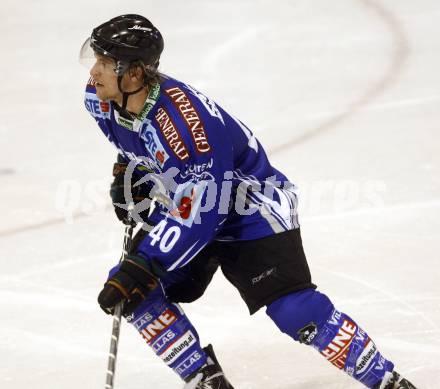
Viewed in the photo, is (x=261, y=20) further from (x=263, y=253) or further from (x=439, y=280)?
(x=263, y=253)

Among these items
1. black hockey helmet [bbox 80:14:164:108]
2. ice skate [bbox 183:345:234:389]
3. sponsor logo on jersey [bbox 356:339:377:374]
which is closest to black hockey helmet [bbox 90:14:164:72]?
black hockey helmet [bbox 80:14:164:108]

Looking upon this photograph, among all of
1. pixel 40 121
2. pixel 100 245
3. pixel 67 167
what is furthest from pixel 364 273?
A: pixel 40 121

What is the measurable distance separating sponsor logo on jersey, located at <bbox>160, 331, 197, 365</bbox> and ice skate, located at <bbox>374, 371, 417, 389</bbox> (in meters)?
0.60

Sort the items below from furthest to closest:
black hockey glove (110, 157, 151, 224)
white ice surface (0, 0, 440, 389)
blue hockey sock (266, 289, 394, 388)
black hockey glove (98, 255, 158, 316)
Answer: white ice surface (0, 0, 440, 389) → black hockey glove (110, 157, 151, 224) → blue hockey sock (266, 289, 394, 388) → black hockey glove (98, 255, 158, 316)

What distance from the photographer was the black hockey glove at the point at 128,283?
285cm

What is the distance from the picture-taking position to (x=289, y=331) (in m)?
3.09

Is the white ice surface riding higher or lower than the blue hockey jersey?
lower

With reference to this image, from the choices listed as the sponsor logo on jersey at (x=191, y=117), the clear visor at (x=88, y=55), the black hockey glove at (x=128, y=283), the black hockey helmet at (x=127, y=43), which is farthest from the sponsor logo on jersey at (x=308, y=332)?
the clear visor at (x=88, y=55)

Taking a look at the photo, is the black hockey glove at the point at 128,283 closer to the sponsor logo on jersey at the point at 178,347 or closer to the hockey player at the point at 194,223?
the hockey player at the point at 194,223

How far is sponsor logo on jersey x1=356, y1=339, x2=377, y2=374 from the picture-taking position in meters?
3.15

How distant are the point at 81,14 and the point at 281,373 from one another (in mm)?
4837

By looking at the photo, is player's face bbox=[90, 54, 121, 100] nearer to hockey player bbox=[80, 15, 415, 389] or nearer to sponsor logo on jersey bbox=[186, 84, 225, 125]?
hockey player bbox=[80, 15, 415, 389]

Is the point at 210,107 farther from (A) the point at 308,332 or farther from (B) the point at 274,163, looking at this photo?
(B) the point at 274,163

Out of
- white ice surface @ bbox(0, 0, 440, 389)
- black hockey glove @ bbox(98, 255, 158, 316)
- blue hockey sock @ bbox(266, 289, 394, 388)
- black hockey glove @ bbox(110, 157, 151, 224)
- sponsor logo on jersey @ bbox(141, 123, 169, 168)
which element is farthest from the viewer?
white ice surface @ bbox(0, 0, 440, 389)
